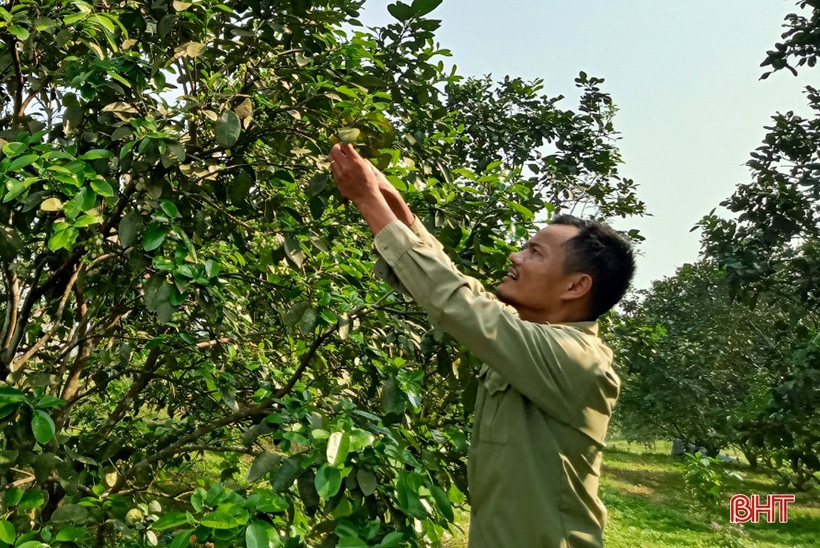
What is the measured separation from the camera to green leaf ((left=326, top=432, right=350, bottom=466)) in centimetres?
138

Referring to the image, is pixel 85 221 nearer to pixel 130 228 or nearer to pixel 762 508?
pixel 130 228

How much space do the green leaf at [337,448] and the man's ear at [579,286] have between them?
60cm

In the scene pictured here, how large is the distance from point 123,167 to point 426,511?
118 centimetres

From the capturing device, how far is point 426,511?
1.49 meters

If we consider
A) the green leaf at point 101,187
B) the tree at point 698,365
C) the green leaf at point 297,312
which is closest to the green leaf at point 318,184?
the green leaf at point 297,312

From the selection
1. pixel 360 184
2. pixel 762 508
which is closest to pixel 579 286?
pixel 360 184

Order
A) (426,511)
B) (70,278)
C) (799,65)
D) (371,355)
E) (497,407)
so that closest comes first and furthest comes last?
(497,407), (426,511), (371,355), (70,278), (799,65)

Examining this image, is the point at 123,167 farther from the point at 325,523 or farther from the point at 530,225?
the point at 530,225

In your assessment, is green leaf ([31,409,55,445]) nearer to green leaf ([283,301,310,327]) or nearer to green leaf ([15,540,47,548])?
green leaf ([15,540,47,548])

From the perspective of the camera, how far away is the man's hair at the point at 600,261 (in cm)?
149

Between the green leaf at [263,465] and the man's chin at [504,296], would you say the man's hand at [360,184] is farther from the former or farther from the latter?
the green leaf at [263,465]

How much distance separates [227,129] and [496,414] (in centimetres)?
102

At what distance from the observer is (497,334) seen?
1213 millimetres

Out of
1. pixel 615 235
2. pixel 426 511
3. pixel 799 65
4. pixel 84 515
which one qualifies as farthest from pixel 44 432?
pixel 799 65
